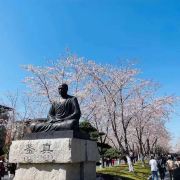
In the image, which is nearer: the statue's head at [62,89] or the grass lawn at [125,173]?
the statue's head at [62,89]

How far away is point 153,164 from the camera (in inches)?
722

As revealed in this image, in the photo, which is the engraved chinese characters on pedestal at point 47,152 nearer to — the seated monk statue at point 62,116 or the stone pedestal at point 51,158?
the stone pedestal at point 51,158

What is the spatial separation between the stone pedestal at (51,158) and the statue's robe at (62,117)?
47cm

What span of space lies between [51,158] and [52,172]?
405 mm

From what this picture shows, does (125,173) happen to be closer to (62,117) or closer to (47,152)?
(62,117)

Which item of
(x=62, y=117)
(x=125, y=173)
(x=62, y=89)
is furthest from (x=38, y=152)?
(x=125, y=173)

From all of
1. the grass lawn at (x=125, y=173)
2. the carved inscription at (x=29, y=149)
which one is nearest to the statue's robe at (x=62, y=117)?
the carved inscription at (x=29, y=149)

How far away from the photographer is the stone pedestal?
814 centimetres

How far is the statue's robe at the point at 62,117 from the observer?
8.77 metres

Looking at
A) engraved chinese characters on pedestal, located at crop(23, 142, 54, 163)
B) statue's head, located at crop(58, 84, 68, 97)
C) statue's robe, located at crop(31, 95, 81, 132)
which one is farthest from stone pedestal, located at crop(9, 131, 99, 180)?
statue's head, located at crop(58, 84, 68, 97)

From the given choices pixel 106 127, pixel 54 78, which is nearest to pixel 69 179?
pixel 54 78

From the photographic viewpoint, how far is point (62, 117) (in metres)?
9.25

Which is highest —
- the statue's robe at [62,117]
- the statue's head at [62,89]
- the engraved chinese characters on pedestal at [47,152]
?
the statue's head at [62,89]

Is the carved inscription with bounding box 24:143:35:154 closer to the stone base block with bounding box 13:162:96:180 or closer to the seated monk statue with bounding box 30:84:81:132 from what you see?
the stone base block with bounding box 13:162:96:180
